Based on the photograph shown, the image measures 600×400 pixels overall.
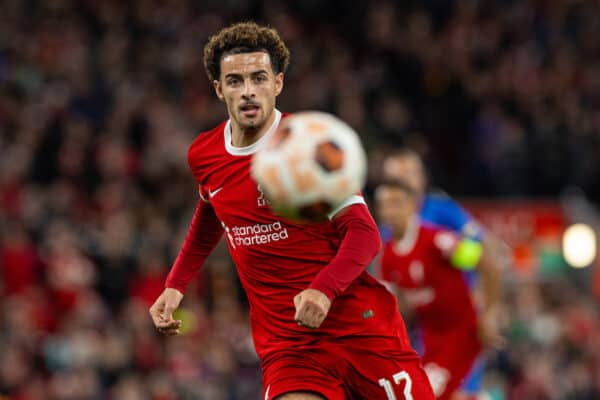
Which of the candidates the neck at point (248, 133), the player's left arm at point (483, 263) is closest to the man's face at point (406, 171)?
the player's left arm at point (483, 263)

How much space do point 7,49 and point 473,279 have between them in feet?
24.1

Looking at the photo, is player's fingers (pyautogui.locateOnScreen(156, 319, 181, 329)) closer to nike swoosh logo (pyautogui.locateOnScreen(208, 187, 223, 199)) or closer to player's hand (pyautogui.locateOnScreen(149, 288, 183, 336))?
player's hand (pyautogui.locateOnScreen(149, 288, 183, 336))

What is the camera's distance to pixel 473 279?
826 centimetres

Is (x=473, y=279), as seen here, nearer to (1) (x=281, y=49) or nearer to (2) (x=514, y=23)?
(1) (x=281, y=49)

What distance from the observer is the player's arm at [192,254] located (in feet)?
17.0

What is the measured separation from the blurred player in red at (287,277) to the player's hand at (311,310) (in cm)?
36

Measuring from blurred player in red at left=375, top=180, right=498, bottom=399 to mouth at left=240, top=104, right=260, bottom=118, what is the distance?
3.29 metres

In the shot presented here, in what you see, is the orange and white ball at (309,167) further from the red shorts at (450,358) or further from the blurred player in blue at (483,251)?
the red shorts at (450,358)

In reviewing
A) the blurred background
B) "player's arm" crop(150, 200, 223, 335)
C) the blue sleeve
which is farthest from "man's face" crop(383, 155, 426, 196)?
the blurred background

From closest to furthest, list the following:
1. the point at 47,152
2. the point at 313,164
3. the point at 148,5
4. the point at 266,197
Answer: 1. the point at 313,164
2. the point at 266,197
3. the point at 47,152
4. the point at 148,5

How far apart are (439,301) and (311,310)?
3773 mm

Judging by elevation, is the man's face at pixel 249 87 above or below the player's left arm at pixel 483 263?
above

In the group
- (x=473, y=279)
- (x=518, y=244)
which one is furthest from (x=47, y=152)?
(x=518, y=244)

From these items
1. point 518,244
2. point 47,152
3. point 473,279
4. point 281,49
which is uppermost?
point 281,49
